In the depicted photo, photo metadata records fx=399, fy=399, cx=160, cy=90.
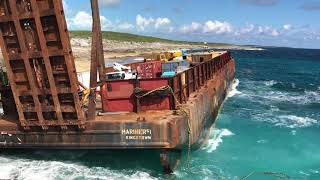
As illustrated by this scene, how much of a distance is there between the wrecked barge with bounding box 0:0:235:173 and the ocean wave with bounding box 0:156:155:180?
0.78 metres

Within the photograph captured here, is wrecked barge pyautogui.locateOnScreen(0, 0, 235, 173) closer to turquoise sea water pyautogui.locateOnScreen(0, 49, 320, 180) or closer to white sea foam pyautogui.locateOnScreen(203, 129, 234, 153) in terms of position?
turquoise sea water pyautogui.locateOnScreen(0, 49, 320, 180)

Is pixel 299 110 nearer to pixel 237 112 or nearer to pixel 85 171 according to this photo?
pixel 237 112

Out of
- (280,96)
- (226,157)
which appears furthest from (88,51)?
(226,157)

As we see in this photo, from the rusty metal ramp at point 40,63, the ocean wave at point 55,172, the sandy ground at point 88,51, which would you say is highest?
the rusty metal ramp at point 40,63

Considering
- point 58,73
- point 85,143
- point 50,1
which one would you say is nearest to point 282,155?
point 85,143

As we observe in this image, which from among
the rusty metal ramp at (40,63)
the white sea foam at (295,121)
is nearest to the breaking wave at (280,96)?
the white sea foam at (295,121)

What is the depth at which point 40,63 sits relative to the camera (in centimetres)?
1340

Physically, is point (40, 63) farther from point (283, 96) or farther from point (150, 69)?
point (283, 96)

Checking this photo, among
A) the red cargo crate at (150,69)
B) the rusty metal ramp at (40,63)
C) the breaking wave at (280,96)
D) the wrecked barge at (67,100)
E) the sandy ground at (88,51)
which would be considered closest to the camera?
the rusty metal ramp at (40,63)

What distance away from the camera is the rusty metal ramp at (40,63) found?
1274cm

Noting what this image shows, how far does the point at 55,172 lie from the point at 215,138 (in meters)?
9.22

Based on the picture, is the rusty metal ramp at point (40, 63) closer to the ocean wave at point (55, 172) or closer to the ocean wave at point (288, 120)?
the ocean wave at point (55, 172)

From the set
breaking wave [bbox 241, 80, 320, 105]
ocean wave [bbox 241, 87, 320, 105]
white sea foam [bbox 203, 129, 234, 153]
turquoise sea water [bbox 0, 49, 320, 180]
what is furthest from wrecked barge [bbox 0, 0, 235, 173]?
breaking wave [bbox 241, 80, 320, 105]

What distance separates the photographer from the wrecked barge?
1290cm
